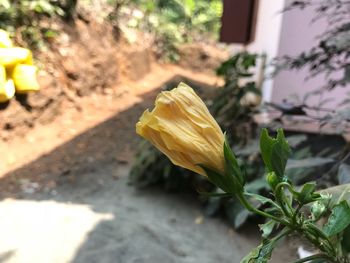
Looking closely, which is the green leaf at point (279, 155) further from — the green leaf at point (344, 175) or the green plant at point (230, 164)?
the green leaf at point (344, 175)

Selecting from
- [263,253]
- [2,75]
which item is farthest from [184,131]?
[2,75]

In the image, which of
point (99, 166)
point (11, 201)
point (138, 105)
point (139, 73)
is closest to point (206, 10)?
point (139, 73)

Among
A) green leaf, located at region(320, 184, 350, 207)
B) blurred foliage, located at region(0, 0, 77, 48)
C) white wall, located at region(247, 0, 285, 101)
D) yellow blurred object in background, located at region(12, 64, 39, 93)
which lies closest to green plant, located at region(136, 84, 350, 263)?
green leaf, located at region(320, 184, 350, 207)

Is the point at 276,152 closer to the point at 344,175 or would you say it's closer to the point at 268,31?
the point at 344,175

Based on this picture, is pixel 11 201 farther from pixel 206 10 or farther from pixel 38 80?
pixel 206 10

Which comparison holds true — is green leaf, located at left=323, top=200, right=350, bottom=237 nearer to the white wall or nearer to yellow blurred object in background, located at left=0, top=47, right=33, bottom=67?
the white wall

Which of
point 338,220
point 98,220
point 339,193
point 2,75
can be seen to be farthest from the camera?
point 2,75

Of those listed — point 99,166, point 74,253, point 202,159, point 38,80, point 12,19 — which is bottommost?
point 99,166
